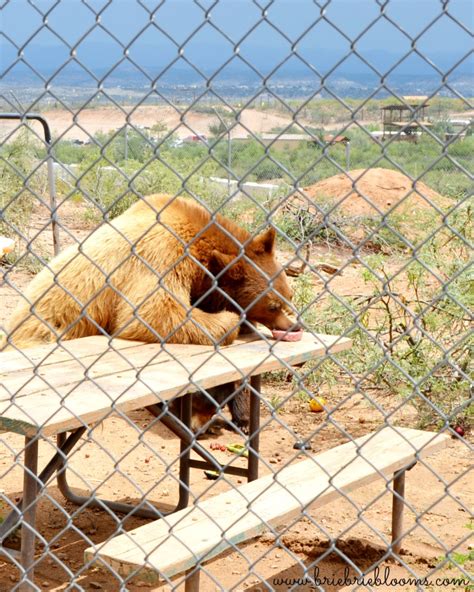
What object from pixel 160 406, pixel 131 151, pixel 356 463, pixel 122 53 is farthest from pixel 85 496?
pixel 131 151

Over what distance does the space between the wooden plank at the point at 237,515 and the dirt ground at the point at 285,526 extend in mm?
112

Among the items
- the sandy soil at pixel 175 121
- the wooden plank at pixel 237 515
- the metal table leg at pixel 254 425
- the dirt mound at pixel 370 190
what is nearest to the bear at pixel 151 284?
the metal table leg at pixel 254 425

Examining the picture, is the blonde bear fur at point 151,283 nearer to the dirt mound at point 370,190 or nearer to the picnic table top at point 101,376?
the picnic table top at point 101,376

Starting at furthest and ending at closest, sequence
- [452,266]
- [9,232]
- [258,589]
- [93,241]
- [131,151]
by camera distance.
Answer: [131,151] < [9,232] < [452,266] < [93,241] < [258,589]

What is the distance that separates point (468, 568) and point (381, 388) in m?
2.81

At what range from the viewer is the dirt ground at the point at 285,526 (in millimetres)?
4176

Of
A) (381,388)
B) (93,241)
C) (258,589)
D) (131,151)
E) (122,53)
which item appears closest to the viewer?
(122,53)

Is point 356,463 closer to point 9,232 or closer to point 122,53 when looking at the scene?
point 122,53

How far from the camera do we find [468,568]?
13.6 feet

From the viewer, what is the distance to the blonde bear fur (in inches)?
194

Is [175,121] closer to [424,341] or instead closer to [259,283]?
[424,341]

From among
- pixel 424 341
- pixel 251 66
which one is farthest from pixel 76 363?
pixel 424 341

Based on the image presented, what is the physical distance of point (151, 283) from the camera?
16.2 feet

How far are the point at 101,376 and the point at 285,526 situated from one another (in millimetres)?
1437
